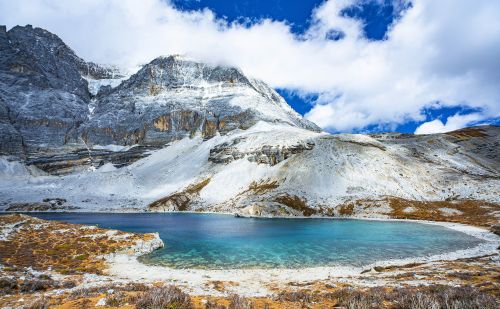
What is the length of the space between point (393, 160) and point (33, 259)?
5108 inches

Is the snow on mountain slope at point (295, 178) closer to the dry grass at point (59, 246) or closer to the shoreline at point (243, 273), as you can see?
the dry grass at point (59, 246)

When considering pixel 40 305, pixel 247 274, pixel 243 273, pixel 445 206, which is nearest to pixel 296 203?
pixel 445 206

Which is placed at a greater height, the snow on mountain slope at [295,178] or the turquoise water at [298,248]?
the snow on mountain slope at [295,178]

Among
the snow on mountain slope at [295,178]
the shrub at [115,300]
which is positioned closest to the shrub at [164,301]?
the shrub at [115,300]

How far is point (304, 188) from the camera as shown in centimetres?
11919

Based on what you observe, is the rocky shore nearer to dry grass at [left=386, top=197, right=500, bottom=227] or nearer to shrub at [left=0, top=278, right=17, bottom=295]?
shrub at [left=0, top=278, right=17, bottom=295]

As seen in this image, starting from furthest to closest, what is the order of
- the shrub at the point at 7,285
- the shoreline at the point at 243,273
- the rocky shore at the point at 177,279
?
the shoreline at the point at 243,273, the shrub at the point at 7,285, the rocky shore at the point at 177,279

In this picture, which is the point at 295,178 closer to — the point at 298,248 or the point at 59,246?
the point at 298,248

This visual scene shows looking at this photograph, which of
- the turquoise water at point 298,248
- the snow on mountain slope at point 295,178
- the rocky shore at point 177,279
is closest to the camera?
the rocky shore at point 177,279

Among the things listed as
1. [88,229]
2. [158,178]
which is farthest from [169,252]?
[158,178]

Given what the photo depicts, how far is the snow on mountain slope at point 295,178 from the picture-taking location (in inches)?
4365

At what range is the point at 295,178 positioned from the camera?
425 ft

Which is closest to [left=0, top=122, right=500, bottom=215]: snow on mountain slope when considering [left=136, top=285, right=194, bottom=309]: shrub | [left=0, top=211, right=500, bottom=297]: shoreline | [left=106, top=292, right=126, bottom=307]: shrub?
[left=0, top=211, right=500, bottom=297]: shoreline

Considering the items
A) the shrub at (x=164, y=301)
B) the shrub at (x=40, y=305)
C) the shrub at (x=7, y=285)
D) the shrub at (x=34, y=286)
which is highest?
the shrub at (x=164, y=301)
